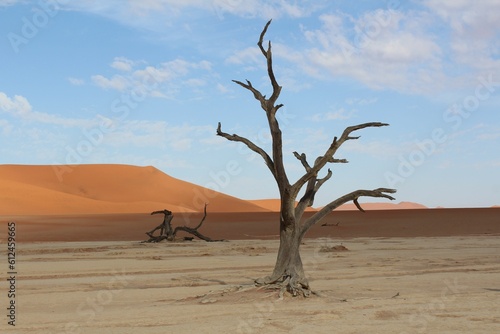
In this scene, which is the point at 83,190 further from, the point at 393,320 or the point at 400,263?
the point at 393,320

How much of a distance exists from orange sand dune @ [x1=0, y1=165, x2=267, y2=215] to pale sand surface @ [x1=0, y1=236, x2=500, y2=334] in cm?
6883

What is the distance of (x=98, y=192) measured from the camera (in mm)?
107188

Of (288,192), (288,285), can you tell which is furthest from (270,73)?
(288,285)

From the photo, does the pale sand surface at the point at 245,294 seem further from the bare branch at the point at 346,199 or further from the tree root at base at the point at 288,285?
the bare branch at the point at 346,199

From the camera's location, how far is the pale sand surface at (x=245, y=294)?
823cm

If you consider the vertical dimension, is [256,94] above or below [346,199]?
above

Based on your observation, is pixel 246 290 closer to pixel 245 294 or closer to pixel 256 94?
pixel 245 294

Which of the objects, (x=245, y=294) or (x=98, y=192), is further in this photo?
(x=98, y=192)

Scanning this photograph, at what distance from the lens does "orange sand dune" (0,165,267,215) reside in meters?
86.5

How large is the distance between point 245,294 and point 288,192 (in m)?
1.91

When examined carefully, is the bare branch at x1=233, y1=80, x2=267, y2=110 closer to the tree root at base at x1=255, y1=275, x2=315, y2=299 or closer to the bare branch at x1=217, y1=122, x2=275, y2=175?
the bare branch at x1=217, y1=122, x2=275, y2=175

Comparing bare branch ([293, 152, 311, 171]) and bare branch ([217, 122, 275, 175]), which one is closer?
bare branch ([217, 122, 275, 175])

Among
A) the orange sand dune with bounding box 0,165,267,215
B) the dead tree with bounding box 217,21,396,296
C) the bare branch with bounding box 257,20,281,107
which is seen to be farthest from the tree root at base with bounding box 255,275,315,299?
the orange sand dune with bounding box 0,165,267,215

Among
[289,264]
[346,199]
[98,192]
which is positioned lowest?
[289,264]
